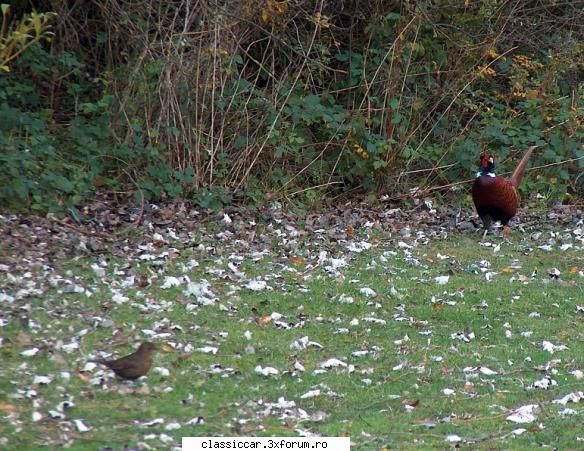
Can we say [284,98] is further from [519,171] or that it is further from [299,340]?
[299,340]

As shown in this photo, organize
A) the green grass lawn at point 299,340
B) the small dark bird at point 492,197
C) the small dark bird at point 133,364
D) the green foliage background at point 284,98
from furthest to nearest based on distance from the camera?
the green foliage background at point 284,98 < the small dark bird at point 492,197 < the small dark bird at point 133,364 < the green grass lawn at point 299,340

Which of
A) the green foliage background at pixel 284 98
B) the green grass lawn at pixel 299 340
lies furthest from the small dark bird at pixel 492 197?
the green foliage background at pixel 284 98

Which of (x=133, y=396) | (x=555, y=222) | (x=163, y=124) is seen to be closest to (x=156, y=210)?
(x=163, y=124)

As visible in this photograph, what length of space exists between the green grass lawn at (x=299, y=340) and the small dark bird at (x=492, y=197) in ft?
2.08

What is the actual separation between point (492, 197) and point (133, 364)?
5672 mm

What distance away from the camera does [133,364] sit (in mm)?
6227

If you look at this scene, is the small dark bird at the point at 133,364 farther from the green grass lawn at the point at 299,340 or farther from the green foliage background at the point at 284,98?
the green foliage background at the point at 284,98

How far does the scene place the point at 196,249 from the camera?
9.90 metres

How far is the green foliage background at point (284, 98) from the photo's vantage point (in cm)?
1130

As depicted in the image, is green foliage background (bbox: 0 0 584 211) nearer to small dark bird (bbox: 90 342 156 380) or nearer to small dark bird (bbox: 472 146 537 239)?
small dark bird (bbox: 472 146 537 239)

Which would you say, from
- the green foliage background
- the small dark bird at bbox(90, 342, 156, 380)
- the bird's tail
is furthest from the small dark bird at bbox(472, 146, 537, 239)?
the small dark bird at bbox(90, 342, 156, 380)

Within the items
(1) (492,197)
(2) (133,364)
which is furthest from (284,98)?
(2) (133,364)

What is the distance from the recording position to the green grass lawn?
5.75m

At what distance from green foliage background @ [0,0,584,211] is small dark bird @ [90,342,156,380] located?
416 centimetres
